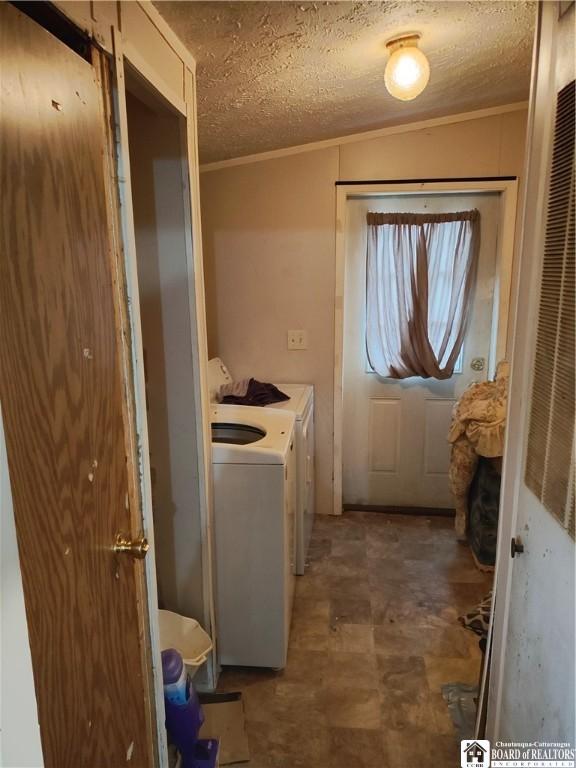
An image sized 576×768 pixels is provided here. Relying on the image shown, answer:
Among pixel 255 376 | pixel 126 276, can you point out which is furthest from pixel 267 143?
pixel 126 276

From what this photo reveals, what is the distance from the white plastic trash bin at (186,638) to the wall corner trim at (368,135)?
91.9 inches

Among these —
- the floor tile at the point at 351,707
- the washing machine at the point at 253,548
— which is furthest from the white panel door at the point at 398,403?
the floor tile at the point at 351,707

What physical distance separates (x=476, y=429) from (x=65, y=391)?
7.02 feet

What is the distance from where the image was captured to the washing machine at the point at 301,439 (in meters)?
2.37

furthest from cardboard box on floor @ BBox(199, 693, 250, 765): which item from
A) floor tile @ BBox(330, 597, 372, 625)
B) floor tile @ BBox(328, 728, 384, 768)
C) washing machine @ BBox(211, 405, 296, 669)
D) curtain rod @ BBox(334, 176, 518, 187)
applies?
curtain rod @ BBox(334, 176, 518, 187)

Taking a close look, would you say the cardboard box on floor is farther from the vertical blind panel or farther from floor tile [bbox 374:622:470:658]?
the vertical blind panel

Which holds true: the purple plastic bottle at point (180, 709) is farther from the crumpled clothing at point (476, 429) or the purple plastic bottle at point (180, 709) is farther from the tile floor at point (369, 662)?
the crumpled clothing at point (476, 429)

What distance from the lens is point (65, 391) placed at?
Answer: 829 millimetres

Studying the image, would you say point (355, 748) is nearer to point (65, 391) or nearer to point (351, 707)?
point (351, 707)

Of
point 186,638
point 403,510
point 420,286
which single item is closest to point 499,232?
point 420,286

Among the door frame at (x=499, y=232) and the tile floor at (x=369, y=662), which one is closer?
the tile floor at (x=369, y=662)

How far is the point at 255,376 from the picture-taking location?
3080mm

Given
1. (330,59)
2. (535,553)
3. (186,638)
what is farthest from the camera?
(186,638)

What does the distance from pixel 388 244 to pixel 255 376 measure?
3.66 ft
